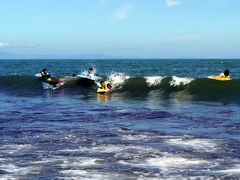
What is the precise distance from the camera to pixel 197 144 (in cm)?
1475

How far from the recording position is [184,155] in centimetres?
1308

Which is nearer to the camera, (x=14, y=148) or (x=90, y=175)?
(x=90, y=175)

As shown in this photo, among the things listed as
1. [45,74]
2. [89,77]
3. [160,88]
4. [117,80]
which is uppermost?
[45,74]

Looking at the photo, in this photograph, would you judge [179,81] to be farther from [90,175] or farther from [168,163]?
[90,175]

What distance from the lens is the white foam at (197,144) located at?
14.1 m

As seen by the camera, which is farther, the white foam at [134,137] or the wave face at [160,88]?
the wave face at [160,88]

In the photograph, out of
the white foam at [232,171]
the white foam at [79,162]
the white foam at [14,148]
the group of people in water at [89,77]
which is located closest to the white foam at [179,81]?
the group of people in water at [89,77]

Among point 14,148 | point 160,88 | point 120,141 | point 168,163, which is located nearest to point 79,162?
point 168,163

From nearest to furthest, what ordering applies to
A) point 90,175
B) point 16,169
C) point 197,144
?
point 90,175
point 16,169
point 197,144

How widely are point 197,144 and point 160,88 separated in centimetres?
2446

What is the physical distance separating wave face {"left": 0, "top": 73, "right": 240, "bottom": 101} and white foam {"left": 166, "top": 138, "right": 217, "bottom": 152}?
16298 millimetres

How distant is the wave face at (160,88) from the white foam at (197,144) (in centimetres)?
1630

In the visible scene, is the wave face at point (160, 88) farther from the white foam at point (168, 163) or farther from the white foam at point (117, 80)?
the white foam at point (168, 163)

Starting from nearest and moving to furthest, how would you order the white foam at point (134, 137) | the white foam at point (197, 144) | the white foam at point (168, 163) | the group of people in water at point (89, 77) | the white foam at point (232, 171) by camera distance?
the white foam at point (232, 171) < the white foam at point (168, 163) < the white foam at point (197, 144) < the white foam at point (134, 137) < the group of people in water at point (89, 77)
